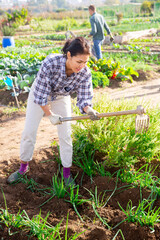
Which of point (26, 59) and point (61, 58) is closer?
point (61, 58)

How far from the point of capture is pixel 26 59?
230 inches

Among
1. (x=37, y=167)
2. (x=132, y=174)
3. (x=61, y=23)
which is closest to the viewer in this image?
(x=132, y=174)

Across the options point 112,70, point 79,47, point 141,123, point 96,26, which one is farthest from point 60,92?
point 96,26

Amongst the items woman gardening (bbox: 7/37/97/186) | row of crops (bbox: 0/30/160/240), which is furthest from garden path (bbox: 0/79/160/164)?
woman gardening (bbox: 7/37/97/186)

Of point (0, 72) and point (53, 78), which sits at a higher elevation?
point (53, 78)

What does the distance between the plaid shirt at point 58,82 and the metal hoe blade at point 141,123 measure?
17.5 inches

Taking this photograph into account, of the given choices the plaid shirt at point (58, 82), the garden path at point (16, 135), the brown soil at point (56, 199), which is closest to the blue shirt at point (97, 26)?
the garden path at point (16, 135)

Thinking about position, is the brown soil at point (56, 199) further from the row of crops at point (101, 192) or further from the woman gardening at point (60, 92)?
the woman gardening at point (60, 92)

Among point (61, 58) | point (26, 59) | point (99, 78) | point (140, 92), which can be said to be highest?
point (61, 58)

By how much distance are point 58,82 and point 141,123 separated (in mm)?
755

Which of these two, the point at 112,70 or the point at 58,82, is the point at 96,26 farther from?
the point at 58,82

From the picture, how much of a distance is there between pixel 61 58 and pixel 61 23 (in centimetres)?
1941

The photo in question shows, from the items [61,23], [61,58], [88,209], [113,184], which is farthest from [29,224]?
[61,23]

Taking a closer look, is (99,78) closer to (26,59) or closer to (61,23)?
(26,59)
